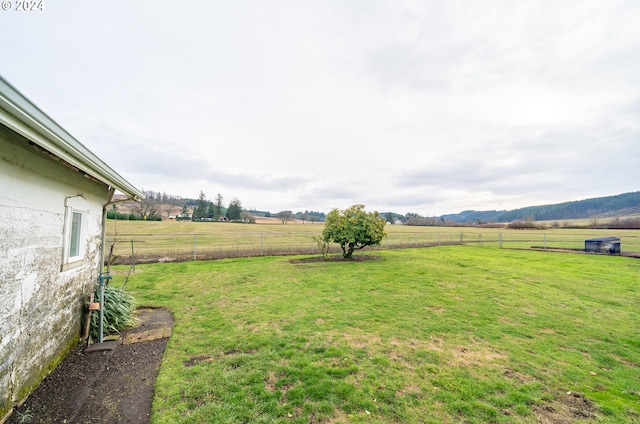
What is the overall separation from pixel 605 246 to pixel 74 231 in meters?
24.6

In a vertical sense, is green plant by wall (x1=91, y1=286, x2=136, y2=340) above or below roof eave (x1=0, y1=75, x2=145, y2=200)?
below

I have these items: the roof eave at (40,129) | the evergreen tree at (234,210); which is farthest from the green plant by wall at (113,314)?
the evergreen tree at (234,210)

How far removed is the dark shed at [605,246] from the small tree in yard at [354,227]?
48.1 feet

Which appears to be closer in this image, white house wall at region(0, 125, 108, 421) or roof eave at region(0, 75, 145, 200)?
roof eave at region(0, 75, 145, 200)

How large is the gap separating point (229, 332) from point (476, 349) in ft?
13.0

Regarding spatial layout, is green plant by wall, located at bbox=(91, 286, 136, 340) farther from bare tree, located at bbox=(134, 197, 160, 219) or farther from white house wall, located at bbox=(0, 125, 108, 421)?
bare tree, located at bbox=(134, 197, 160, 219)

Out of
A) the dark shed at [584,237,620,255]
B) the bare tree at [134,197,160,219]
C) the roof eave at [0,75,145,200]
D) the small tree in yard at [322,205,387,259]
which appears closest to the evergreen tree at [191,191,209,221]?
the bare tree at [134,197,160,219]

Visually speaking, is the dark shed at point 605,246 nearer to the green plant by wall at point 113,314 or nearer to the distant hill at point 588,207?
the green plant by wall at point 113,314

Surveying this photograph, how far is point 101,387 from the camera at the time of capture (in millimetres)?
2811

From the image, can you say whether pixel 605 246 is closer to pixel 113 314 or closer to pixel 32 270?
pixel 113 314

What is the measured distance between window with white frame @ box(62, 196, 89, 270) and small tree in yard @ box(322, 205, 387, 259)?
9415 mm

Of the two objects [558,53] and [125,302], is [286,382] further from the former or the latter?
[558,53]

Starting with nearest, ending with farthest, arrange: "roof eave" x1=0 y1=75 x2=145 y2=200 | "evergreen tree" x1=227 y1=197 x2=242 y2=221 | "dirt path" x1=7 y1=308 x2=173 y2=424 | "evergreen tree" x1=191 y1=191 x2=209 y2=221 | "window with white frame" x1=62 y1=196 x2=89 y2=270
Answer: "roof eave" x1=0 y1=75 x2=145 y2=200
"dirt path" x1=7 y1=308 x2=173 y2=424
"window with white frame" x1=62 y1=196 x2=89 y2=270
"evergreen tree" x1=191 y1=191 x2=209 y2=221
"evergreen tree" x1=227 y1=197 x2=242 y2=221

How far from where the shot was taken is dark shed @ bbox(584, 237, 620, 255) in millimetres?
14750
